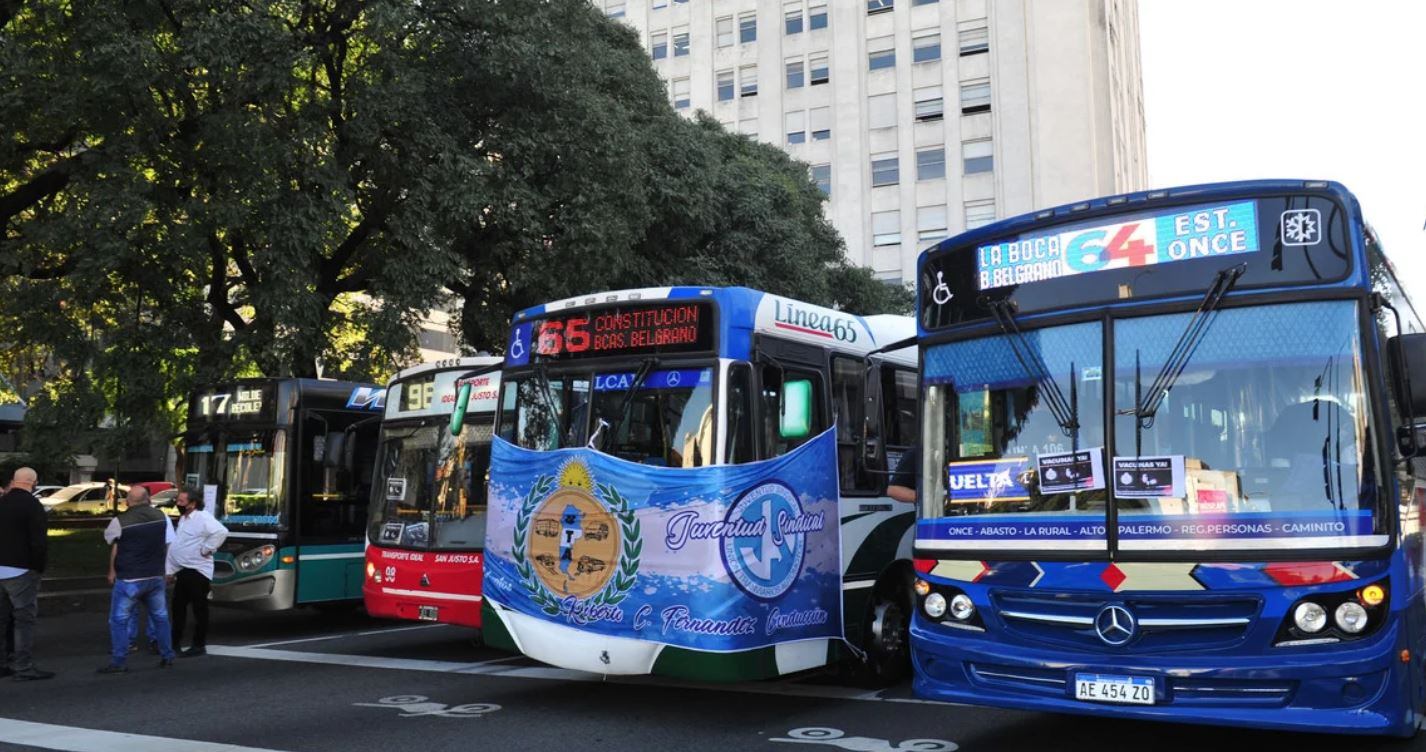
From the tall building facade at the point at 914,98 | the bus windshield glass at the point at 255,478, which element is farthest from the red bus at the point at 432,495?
the tall building facade at the point at 914,98

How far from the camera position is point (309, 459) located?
13414 millimetres

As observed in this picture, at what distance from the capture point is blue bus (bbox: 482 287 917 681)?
303 inches

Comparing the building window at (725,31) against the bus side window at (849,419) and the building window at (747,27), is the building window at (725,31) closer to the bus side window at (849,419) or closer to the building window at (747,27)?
the building window at (747,27)

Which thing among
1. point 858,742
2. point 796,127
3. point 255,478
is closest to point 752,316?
point 858,742

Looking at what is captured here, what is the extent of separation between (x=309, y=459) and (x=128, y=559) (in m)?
2.71

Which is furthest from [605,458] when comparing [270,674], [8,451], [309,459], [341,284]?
[8,451]

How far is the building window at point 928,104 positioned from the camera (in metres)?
54.5

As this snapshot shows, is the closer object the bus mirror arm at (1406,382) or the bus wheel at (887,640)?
the bus mirror arm at (1406,382)

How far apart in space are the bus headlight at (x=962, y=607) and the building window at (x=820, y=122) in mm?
52154

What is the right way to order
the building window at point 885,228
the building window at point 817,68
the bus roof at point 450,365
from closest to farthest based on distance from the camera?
the bus roof at point 450,365 < the building window at point 885,228 < the building window at point 817,68

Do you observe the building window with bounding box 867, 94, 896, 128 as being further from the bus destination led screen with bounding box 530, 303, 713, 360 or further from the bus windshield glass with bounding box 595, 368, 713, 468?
the bus windshield glass with bounding box 595, 368, 713, 468

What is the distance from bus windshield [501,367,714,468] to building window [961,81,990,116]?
158ft

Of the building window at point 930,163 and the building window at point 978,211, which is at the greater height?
the building window at point 930,163

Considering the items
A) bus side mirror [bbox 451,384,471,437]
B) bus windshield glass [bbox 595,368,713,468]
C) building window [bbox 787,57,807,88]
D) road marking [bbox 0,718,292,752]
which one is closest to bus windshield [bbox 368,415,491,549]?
bus side mirror [bbox 451,384,471,437]
